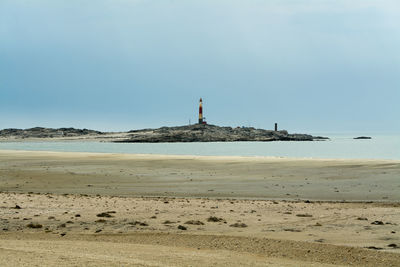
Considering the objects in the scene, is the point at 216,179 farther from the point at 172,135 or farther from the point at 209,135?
the point at 209,135

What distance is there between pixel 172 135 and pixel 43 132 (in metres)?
57.1

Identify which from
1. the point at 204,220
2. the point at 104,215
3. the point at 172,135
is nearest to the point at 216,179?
the point at 104,215

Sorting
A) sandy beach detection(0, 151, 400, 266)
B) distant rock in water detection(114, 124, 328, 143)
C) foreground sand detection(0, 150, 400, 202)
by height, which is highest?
distant rock in water detection(114, 124, 328, 143)

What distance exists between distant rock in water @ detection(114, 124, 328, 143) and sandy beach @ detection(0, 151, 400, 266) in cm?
10840

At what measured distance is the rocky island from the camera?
135500mm

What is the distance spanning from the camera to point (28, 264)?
7.30 meters

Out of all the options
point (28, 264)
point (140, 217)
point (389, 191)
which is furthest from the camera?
point (389, 191)

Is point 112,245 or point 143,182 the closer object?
point 112,245

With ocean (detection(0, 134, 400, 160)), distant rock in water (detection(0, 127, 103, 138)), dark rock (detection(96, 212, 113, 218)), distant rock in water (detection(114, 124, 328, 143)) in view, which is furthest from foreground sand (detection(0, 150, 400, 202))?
distant rock in water (detection(0, 127, 103, 138))

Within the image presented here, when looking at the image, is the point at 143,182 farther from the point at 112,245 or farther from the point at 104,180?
the point at 112,245

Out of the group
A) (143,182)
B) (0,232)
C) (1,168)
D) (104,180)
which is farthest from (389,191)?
(1,168)

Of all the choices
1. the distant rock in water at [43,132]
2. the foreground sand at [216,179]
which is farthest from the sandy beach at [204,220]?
the distant rock in water at [43,132]

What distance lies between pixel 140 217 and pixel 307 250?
5.05 meters

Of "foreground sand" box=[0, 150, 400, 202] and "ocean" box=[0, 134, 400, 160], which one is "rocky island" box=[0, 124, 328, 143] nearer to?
"ocean" box=[0, 134, 400, 160]
